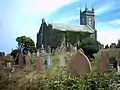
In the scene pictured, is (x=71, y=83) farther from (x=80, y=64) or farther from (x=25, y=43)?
(x=25, y=43)

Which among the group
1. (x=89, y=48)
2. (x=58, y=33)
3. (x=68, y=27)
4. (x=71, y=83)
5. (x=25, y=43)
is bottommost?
(x=71, y=83)

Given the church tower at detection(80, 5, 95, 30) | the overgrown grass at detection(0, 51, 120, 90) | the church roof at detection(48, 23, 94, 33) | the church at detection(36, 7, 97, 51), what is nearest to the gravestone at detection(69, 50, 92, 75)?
the overgrown grass at detection(0, 51, 120, 90)

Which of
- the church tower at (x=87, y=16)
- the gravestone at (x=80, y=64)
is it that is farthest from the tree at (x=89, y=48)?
the church tower at (x=87, y=16)

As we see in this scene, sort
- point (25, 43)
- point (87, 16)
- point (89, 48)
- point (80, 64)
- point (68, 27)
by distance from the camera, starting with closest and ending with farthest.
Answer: point (80, 64) → point (89, 48) → point (25, 43) → point (68, 27) → point (87, 16)

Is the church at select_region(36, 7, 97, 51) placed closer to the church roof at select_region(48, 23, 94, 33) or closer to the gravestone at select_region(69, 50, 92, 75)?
the church roof at select_region(48, 23, 94, 33)

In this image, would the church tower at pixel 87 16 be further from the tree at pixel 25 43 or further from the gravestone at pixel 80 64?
the gravestone at pixel 80 64

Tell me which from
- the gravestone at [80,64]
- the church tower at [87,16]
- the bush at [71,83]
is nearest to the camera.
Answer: the bush at [71,83]

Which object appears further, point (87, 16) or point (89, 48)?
point (87, 16)

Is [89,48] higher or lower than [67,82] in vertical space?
higher


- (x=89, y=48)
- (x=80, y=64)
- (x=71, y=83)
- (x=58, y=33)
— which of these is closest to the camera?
(x=71, y=83)

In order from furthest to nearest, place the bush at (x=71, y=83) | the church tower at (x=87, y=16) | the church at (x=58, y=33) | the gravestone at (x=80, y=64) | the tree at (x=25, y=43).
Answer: the church tower at (x=87, y=16), the church at (x=58, y=33), the tree at (x=25, y=43), the gravestone at (x=80, y=64), the bush at (x=71, y=83)

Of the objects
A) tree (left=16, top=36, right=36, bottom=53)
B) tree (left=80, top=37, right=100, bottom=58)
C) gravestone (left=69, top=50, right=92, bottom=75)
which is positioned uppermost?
tree (left=16, top=36, right=36, bottom=53)

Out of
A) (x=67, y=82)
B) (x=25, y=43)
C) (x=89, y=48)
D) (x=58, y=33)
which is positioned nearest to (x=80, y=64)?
(x=67, y=82)

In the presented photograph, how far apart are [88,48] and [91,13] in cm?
5775
